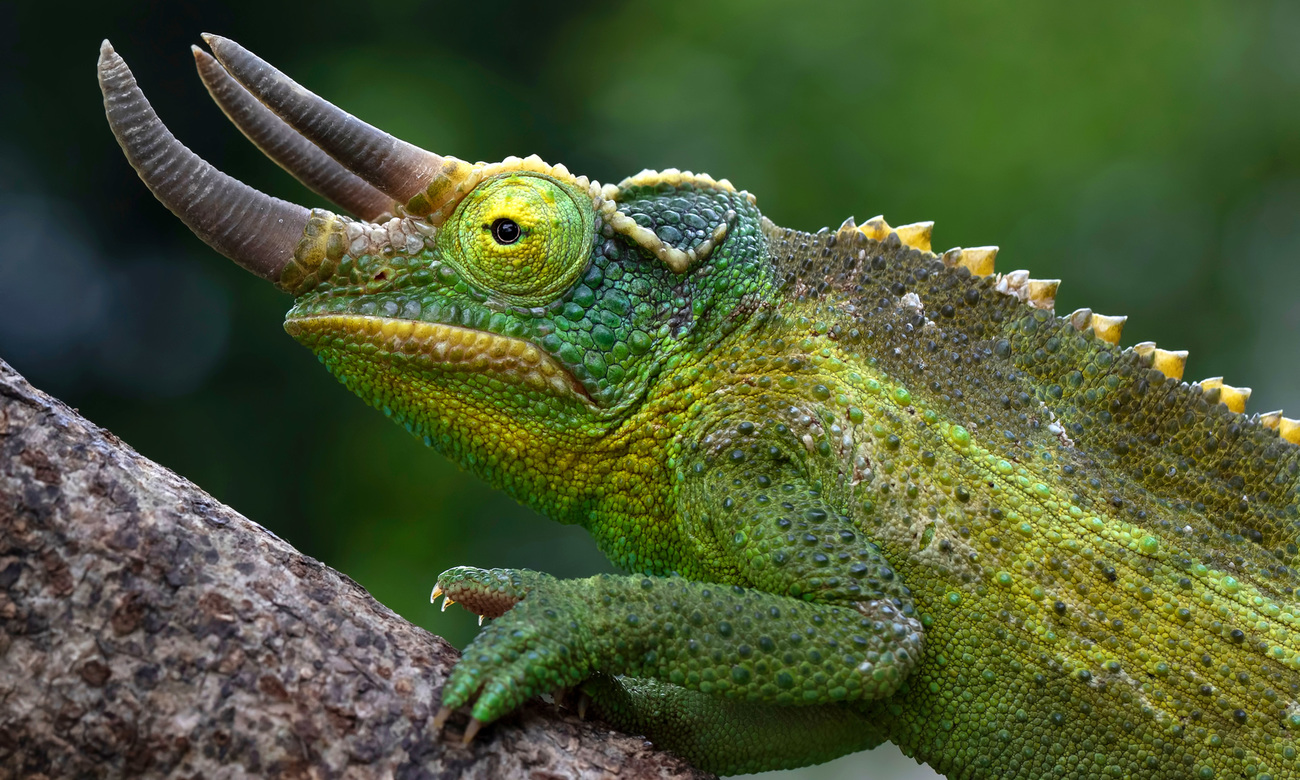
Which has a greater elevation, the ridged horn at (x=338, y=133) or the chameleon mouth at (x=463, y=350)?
the ridged horn at (x=338, y=133)

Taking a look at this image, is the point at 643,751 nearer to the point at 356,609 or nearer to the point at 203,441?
the point at 356,609

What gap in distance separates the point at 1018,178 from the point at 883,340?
3518mm

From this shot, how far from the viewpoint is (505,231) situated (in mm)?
2426

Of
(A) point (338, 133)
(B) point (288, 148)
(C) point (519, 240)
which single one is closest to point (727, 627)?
(C) point (519, 240)

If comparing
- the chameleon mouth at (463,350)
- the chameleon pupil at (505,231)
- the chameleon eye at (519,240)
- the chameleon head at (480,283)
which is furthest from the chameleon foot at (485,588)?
the chameleon pupil at (505,231)

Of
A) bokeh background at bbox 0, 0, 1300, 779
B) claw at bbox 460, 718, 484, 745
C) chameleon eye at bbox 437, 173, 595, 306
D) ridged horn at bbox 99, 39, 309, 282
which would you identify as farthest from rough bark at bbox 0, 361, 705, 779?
bokeh background at bbox 0, 0, 1300, 779

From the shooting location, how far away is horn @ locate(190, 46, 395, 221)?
2.44 m

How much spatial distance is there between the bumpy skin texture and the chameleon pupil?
29mm

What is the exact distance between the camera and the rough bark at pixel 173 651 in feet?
5.47

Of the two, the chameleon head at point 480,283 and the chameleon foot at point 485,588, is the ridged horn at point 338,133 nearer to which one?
the chameleon head at point 480,283

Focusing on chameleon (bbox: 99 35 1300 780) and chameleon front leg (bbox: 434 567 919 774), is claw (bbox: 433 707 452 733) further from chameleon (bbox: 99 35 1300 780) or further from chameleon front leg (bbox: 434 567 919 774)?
chameleon (bbox: 99 35 1300 780)

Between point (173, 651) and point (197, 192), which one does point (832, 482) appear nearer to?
point (173, 651)

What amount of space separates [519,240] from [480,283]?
0.47 ft

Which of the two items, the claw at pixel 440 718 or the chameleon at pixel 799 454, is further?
the chameleon at pixel 799 454
